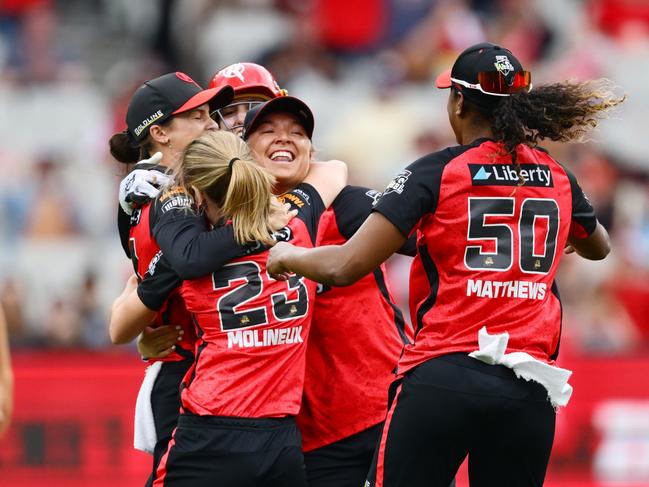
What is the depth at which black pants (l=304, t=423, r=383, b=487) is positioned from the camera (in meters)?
5.07

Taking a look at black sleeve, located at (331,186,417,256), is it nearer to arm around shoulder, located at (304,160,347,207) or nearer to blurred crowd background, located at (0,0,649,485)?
arm around shoulder, located at (304,160,347,207)

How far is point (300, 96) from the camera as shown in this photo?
43.4 feet

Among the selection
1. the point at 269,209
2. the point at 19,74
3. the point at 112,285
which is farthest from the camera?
the point at 19,74

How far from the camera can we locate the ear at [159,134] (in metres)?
5.32

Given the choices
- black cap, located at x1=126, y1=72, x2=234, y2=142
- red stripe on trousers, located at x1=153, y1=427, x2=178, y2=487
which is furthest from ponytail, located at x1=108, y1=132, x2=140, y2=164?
red stripe on trousers, located at x1=153, y1=427, x2=178, y2=487

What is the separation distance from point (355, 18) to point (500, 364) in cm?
1016

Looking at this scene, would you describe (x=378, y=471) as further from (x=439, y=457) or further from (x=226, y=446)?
(x=226, y=446)

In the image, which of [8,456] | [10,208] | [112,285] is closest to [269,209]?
[8,456]

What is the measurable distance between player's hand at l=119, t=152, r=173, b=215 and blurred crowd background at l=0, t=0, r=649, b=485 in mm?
5582

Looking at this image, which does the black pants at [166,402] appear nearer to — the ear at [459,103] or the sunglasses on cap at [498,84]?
the ear at [459,103]

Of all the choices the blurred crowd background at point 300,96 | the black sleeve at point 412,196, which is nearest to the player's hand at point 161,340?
the black sleeve at point 412,196

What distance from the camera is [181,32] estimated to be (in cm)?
1409

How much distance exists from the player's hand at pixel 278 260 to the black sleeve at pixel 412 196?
0.35 metres

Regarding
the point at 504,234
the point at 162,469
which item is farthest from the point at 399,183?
the point at 162,469
